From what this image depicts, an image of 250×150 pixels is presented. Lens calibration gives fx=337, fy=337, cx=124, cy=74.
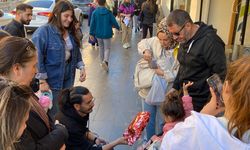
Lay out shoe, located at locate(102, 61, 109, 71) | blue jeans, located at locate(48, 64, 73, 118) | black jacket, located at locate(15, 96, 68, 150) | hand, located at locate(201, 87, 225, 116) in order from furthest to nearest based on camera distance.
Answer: shoe, located at locate(102, 61, 109, 71), blue jeans, located at locate(48, 64, 73, 118), hand, located at locate(201, 87, 225, 116), black jacket, located at locate(15, 96, 68, 150)

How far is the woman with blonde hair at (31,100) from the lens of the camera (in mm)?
1853

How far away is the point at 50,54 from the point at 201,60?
1.71 metres

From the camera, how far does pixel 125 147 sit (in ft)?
15.0

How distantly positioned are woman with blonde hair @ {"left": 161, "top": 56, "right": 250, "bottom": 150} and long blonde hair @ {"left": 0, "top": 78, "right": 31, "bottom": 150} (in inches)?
29.5

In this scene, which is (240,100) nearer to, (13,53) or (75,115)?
(13,53)

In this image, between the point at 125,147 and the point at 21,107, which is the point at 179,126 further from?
the point at 125,147

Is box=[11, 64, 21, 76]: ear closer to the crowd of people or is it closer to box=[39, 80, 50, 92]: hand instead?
the crowd of people

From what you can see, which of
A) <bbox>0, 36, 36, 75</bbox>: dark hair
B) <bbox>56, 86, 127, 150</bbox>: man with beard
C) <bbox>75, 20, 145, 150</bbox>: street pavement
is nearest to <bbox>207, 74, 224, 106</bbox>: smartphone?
<bbox>56, 86, 127, 150</bbox>: man with beard

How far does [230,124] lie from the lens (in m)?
1.53

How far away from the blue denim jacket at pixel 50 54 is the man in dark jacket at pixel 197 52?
52.5 inches

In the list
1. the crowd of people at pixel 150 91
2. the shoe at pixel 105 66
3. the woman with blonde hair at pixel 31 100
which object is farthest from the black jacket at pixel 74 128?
the shoe at pixel 105 66

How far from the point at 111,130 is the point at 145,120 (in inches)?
83.5

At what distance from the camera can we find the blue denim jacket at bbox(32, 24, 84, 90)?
12.4 ft

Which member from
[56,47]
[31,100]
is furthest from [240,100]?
[56,47]
